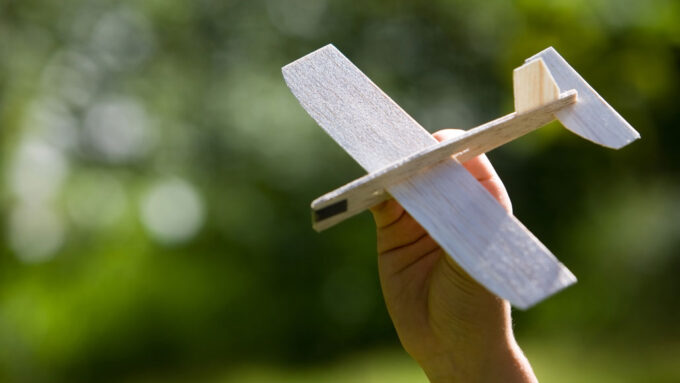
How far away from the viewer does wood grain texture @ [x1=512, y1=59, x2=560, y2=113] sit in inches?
50.5

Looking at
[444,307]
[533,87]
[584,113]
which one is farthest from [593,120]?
[444,307]

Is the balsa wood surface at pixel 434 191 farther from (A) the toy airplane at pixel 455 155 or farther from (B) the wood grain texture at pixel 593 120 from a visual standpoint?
(B) the wood grain texture at pixel 593 120

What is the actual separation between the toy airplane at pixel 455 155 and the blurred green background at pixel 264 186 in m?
3.93

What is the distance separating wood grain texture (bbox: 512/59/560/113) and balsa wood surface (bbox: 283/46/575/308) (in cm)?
19

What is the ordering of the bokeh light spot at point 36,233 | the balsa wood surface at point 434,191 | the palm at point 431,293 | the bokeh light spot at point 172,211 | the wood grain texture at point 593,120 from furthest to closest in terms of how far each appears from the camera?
1. the bokeh light spot at point 172,211
2. the bokeh light spot at point 36,233
3. the palm at point 431,293
4. the wood grain texture at point 593,120
5. the balsa wood surface at point 434,191

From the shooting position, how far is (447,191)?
122 cm

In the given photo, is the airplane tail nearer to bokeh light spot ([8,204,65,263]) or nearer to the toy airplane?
the toy airplane

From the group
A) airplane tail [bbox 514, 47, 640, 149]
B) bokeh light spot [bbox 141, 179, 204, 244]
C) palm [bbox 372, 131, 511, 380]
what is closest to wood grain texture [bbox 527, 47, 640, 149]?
airplane tail [bbox 514, 47, 640, 149]

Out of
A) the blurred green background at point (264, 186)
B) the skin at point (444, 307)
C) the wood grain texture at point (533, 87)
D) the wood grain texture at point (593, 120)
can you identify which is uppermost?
Answer: the wood grain texture at point (533, 87)

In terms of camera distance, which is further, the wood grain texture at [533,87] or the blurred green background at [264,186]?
the blurred green background at [264,186]

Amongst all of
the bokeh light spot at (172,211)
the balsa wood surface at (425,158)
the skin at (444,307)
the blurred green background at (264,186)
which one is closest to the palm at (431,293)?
the skin at (444,307)

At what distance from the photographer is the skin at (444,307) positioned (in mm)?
1473

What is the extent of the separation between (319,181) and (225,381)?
1902 mm

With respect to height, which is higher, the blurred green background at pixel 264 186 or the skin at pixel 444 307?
the skin at pixel 444 307
